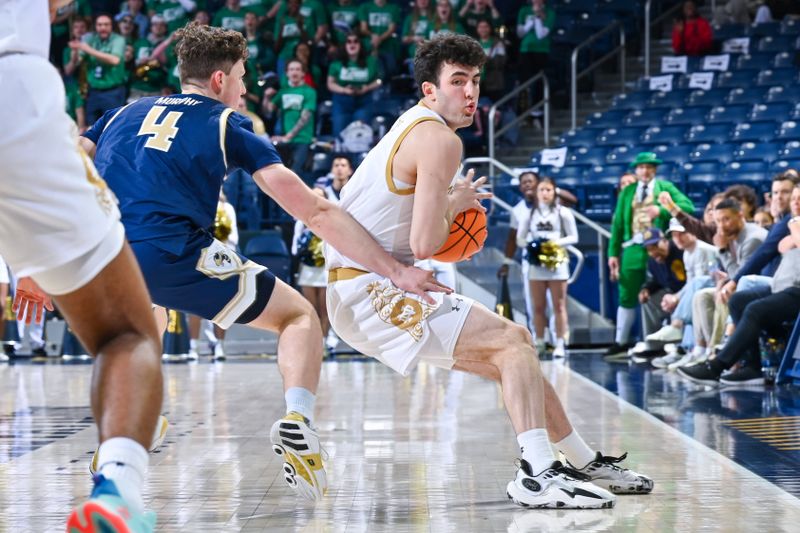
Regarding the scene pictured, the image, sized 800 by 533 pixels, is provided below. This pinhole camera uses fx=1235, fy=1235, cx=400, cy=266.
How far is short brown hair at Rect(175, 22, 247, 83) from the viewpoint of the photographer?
498 centimetres

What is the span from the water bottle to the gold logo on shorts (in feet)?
18.7

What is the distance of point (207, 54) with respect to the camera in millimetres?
4980

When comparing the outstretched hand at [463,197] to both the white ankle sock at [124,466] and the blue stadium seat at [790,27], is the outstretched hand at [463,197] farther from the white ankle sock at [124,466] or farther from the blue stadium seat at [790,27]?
the blue stadium seat at [790,27]

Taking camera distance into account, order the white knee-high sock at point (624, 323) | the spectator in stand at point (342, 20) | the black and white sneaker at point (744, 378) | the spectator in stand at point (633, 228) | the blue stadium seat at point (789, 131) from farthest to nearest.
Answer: the spectator in stand at point (342, 20) → the blue stadium seat at point (789, 131) → the white knee-high sock at point (624, 323) → the spectator in stand at point (633, 228) → the black and white sneaker at point (744, 378)

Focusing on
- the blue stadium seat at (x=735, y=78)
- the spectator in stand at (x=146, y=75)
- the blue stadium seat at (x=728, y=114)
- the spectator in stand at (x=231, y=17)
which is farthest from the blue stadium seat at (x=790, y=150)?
the spectator in stand at (x=146, y=75)

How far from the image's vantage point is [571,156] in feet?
53.4

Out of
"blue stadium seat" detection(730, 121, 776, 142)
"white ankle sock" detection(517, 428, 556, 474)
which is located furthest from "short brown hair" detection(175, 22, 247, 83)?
"blue stadium seat" detection(730, 121, 776, 142)

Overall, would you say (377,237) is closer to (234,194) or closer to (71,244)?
(71,244)

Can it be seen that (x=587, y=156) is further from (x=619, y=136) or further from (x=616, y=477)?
(x=616, y=477)

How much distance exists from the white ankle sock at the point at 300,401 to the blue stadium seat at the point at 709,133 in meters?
11.8

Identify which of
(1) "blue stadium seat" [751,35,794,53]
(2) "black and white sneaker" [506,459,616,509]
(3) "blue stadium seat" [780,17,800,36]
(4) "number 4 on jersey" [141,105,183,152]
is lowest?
(2) "black and white sneaker" [506,459,616,509]

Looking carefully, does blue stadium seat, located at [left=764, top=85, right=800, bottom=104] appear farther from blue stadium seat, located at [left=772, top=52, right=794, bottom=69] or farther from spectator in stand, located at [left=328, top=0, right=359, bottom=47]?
spectator in stand, located at [left=328, top=0, right=359, bottom=47]

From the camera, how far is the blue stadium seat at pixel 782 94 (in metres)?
15.8

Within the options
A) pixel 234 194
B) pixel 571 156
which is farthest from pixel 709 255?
pixel 234 194
